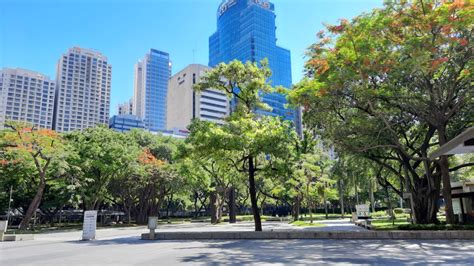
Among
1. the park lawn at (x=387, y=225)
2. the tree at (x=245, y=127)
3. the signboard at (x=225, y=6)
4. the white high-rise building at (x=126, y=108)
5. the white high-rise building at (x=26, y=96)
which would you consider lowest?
the park lawn at (x=387, y=225)

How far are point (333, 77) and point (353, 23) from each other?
101 inches

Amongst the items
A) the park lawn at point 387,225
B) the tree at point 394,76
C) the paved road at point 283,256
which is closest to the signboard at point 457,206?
the park lawn at point 387,225

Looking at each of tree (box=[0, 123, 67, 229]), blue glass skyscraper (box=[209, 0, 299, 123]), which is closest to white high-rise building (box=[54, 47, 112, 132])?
blue glass skyscraper (box=[209, 0, 299, 123])

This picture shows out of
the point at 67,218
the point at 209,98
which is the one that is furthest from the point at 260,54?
the point at 67,218

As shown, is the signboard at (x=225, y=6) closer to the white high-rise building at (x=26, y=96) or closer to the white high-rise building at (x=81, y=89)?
the white high-rise building at (x=81, y=89)

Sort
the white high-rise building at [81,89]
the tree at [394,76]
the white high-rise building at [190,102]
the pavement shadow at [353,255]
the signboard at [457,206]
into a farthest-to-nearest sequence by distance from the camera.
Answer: the white high-rise building at [81,89], the white high-rise building at [190,102], the signboard at [457,206], the tree at [394,76], the pavement shadow at [353,255]

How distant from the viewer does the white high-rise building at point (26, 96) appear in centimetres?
9119

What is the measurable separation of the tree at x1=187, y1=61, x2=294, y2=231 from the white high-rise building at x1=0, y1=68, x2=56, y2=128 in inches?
3298

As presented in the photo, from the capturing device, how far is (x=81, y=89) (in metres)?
125

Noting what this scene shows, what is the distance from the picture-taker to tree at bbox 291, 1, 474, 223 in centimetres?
1445

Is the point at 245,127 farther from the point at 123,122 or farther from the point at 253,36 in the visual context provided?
the point at 123,122

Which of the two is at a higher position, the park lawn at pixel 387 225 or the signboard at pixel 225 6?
the signboard at pixel 225 6

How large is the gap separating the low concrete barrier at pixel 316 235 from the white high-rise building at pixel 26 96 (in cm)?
8511

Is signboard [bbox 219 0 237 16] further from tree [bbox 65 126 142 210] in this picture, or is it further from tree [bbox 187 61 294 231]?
tree [bbox 187 61 294 231]
